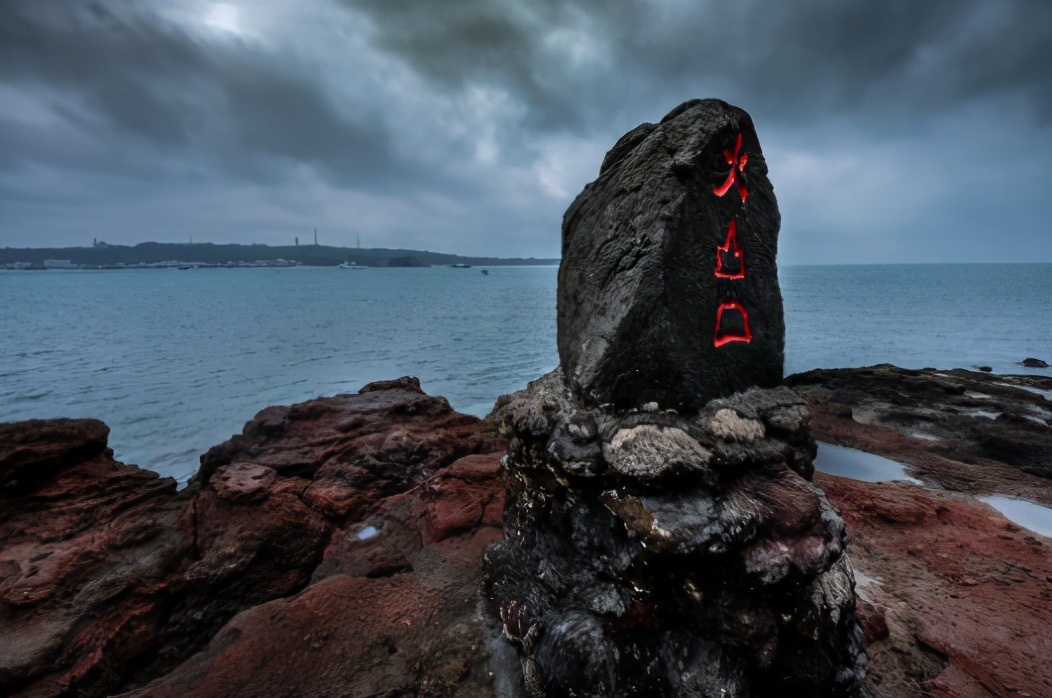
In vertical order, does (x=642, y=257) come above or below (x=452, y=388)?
above

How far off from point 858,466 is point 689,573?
5.86 meters

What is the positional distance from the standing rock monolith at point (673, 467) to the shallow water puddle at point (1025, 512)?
3595mm

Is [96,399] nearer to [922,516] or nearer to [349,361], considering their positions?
[349,361]

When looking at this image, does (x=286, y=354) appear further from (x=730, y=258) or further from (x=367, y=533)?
(x=730, y=258)

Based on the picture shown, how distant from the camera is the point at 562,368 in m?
4.41

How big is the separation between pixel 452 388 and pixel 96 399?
9990 millimetres

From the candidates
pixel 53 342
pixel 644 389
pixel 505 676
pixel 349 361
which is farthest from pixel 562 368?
pixel 53 342

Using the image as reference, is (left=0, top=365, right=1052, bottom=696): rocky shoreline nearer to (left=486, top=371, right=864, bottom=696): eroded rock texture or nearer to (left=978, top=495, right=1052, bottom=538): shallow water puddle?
(left=978, top=495, right=1052, bottom=538): shallow water puddle

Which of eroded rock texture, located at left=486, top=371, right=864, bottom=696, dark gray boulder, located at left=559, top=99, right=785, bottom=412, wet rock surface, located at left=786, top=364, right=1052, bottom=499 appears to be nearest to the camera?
eroded rock texture, located at left=486, top=371, right=864, bottom=696

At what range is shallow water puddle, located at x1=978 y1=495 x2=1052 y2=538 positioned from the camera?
198 inches

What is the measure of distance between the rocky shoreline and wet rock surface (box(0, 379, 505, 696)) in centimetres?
2

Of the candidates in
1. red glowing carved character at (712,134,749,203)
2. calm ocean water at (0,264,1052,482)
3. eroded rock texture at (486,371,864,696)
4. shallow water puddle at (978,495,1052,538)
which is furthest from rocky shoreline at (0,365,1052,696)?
calm ocean water at (0,264,1052,482)

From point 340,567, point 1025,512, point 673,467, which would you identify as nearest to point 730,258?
point 673,467

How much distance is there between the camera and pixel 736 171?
3.91 meters
